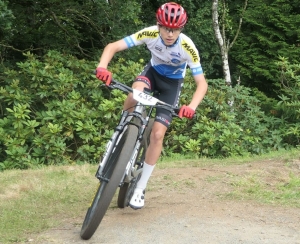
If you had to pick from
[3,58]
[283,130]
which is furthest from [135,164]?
[3,58]

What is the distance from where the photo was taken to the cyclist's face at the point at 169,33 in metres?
5.11

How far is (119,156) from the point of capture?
4.62 meters

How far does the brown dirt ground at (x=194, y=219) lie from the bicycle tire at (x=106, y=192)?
0.57 ft

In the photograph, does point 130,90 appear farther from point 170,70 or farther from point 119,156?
point 170,70

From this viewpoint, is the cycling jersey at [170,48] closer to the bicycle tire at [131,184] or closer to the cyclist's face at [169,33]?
the cyclist's face at [169,33]

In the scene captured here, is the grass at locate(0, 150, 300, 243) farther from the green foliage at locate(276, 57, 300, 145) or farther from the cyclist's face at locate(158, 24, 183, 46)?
the green foliage at locate(276, 57, 300, 145)

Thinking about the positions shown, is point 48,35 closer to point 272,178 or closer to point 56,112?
point 56,112

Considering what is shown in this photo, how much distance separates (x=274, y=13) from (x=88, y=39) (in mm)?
4985

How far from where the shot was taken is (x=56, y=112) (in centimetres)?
999

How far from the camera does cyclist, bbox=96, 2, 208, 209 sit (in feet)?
16.6

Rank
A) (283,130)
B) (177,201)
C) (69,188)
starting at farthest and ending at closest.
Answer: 1. (283,130)
2. (69,188)
3. (177,201)

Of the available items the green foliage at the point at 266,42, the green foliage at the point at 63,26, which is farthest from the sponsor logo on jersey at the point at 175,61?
the green foliage at the point at 266,42

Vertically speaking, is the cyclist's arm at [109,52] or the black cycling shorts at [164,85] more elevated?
the cyclist's arm at [109,52]

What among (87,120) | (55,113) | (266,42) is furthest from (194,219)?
(266,42)
